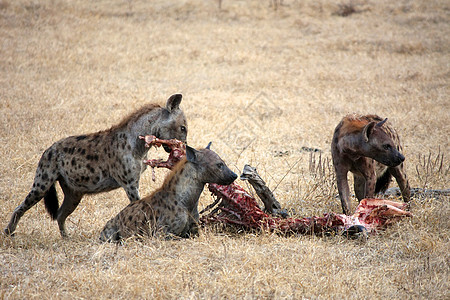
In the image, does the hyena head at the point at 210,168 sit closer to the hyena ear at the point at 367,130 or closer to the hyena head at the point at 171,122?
the hyena head at the point at 171,122

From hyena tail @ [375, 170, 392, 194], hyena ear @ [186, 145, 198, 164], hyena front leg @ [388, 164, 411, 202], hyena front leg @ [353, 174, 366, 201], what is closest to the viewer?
hyena ear @ [186, 145, 198, 164]

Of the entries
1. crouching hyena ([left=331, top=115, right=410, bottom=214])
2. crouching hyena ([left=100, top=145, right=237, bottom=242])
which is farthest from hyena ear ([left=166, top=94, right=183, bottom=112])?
crouching hyena ([left=331, top=115, right=410, bottom=214])

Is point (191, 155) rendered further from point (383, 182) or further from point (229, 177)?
point (383, 182)

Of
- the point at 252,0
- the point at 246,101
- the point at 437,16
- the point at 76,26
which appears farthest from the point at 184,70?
the point at 437,16

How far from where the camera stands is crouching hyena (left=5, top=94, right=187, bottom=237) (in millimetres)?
5250

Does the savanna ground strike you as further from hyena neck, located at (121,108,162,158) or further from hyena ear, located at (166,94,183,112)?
hyena ear, located at (166,94,183,112)

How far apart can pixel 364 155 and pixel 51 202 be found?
3.25m

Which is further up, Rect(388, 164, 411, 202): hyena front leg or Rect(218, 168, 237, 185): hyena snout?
Rect(218, 168, 237, 185): hyena snout

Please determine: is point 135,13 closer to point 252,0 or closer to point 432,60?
point 252,0

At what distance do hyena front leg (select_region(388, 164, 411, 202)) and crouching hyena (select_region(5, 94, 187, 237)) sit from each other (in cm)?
227

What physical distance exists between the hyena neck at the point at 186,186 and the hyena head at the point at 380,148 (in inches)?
63.8

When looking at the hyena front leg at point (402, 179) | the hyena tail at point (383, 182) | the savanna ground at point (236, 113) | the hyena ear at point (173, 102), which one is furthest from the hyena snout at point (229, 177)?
the hyena tail at point (383, 182)

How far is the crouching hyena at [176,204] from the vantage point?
15.6ft

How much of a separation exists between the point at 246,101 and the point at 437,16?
368 inches
